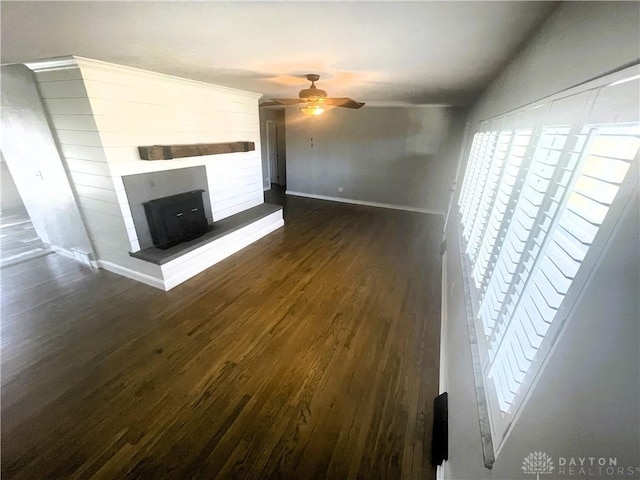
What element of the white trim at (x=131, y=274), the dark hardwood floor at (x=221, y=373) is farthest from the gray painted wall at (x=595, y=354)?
the white trim at (x=131, y=274)

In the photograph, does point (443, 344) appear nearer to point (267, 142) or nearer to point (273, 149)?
point (267, 142)

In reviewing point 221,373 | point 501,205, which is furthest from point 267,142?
point 501,205

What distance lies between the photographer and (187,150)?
130 inches

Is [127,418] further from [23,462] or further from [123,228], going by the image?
[123,228]

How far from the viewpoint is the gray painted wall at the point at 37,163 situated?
2.87m

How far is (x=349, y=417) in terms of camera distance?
1787 millimetres

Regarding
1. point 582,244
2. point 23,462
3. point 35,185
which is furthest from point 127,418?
point 35,185

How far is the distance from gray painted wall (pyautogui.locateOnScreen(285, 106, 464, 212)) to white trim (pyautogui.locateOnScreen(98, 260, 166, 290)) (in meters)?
4.74

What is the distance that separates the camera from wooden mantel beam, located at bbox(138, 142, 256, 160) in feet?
9.62

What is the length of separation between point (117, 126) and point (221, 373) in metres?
2.63

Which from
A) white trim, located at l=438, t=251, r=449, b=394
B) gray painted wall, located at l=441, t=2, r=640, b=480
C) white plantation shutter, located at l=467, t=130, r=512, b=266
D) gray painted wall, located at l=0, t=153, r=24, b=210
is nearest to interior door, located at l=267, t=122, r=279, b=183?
gray painted wall, located at l=0, t=153, r=24, b=210

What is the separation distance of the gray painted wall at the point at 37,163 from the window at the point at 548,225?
4.33 meters

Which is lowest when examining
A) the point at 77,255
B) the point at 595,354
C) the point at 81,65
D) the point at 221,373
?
the point at 221,373

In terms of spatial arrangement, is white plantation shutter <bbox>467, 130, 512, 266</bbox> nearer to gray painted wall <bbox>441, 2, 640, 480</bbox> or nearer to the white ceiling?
the white ceiling
